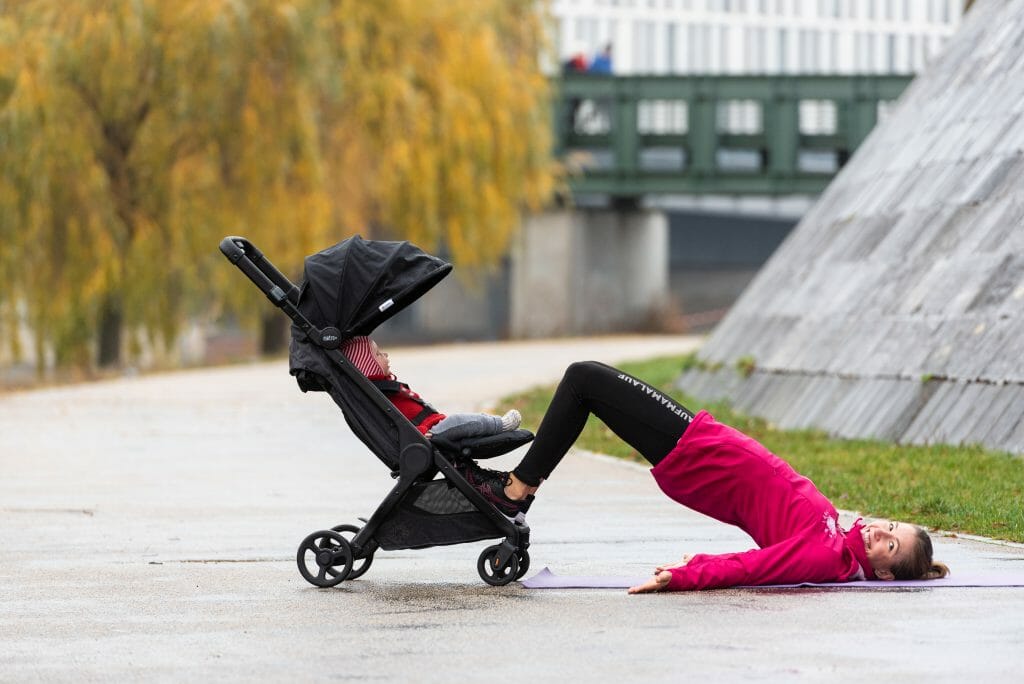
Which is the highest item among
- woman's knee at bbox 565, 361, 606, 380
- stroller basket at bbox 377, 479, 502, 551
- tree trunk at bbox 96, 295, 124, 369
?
woman's knee at bbox 565, 361, 606, 380

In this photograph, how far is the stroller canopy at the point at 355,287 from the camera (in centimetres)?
804

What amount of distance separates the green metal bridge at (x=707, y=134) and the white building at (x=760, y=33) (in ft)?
91.4

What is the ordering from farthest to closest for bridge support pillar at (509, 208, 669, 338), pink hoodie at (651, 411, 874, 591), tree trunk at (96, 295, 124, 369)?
bridge support pillar at (509, 208, 669, 338) < tree trunk at (96, 295, 124, 369) < pink hoodie at (651, 411, 874, 591)

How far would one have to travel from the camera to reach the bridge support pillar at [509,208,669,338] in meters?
53.3

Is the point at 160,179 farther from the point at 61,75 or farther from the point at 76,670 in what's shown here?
the point at 76,670

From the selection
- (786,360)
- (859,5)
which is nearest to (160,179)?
(786,360)

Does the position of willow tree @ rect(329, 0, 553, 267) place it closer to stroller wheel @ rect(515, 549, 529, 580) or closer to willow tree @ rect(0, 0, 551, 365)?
willow tree @ rect(0, 0, 551, 365)

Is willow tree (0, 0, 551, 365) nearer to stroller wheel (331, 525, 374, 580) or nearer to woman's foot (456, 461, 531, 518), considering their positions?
stroller wheel (331, 525, 374, 580)

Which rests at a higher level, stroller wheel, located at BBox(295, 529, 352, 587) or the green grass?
stroller wheel, located at BBox(295, 529, 352, 587)

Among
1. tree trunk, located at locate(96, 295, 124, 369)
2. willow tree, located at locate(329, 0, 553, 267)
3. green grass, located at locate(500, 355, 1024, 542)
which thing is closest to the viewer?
green grass, located at locate(500, 355, 1024, 542)

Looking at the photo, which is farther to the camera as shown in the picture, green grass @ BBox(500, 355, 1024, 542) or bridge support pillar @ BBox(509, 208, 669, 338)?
bridge support pillar @ BBox(509, 208, 669, 338)

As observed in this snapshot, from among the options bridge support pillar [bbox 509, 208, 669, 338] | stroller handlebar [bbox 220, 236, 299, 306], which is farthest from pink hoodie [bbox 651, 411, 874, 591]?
bridge support pillar [bbox 509, 208, 669, 338]

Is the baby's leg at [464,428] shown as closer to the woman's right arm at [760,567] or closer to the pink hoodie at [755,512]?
the pink hoodie at [755,512]

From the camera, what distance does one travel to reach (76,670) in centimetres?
611
